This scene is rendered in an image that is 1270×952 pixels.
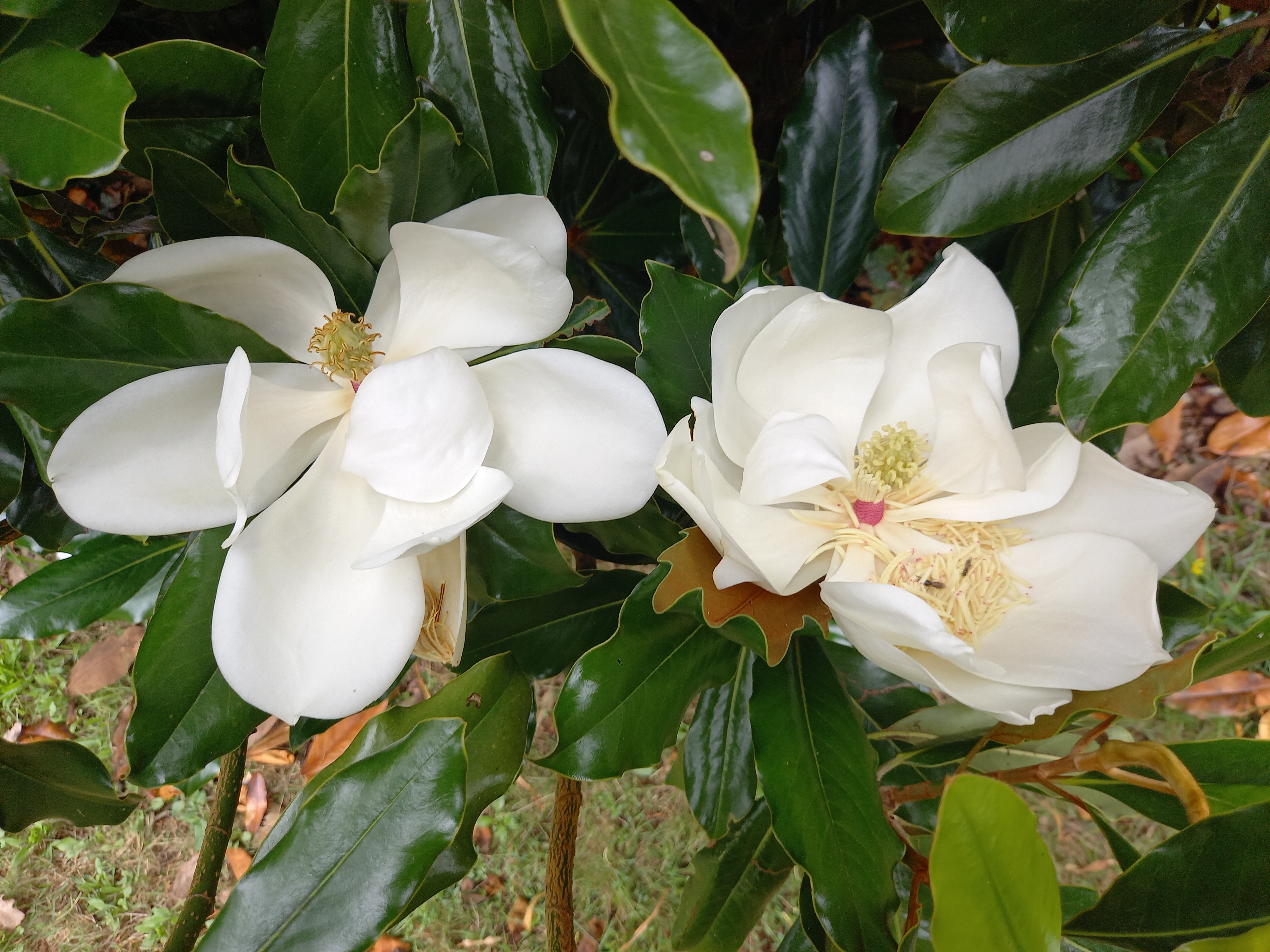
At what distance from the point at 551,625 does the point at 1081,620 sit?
0.50m

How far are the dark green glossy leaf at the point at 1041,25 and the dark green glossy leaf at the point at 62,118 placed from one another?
56cm

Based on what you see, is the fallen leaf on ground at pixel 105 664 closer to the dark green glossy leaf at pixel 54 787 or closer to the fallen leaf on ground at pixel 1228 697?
the dark green glossy leaf at pixel 54 787

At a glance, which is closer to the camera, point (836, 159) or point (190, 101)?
point (190, 101)

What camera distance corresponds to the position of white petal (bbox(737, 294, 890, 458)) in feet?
2.03

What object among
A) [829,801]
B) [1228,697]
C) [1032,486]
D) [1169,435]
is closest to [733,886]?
[829,801]

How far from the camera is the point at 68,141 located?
509mm

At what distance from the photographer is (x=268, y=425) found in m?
0.55

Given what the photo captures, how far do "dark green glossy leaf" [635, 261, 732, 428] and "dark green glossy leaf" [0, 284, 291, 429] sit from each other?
299 mm

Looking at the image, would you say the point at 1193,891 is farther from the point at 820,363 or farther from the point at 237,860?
the point at 237,860

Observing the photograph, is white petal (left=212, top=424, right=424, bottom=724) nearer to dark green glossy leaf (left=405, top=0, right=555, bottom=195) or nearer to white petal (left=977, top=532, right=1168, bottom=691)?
dark green glossy leaf (left=405, top=0, right=555, bottom=195)

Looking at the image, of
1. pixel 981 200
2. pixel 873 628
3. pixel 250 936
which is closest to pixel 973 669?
pixel 873 628

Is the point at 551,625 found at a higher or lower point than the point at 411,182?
lower

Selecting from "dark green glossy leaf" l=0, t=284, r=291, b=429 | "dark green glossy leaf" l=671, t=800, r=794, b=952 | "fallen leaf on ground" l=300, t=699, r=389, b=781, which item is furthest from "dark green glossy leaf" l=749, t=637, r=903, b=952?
"fallen leaf on ground" l=300, t=699, r=389, b=781

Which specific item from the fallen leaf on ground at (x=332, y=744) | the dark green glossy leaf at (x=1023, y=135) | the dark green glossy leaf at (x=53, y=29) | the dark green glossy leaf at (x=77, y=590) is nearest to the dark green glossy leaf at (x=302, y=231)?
the dark green glossy leaf at (x=53, y=29)
